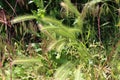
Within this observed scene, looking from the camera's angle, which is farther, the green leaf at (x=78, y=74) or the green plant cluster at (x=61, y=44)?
the green plant cluster at (x=61, y=44)

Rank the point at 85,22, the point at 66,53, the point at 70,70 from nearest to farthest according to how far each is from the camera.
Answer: the point at 70,70, the point at 66,53, the point at 85,22

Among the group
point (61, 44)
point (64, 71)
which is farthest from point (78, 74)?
point (61, 44)

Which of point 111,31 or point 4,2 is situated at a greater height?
point 4,2

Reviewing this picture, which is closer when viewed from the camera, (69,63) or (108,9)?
(69,63)

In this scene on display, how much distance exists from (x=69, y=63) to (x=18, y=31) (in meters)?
0.97

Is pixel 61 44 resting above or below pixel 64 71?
above

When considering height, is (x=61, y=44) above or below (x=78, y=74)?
above

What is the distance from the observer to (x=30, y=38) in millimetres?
3602

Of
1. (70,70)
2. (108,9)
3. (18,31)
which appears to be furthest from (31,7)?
(70,70)

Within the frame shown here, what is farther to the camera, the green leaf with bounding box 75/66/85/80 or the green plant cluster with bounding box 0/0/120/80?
the green plant cluster with bounding box 0/0/120/80

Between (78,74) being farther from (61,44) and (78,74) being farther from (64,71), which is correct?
(61,44)

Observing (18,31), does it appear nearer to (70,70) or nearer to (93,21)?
(93,21)

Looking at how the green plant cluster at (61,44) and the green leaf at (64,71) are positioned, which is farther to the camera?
the green plant cluster at (61,44)

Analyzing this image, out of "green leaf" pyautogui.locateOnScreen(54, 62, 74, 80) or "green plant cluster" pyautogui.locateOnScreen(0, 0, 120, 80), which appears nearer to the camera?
"green leaf" pyautogui.locateOnScreen(54, 62, 74, 80)
